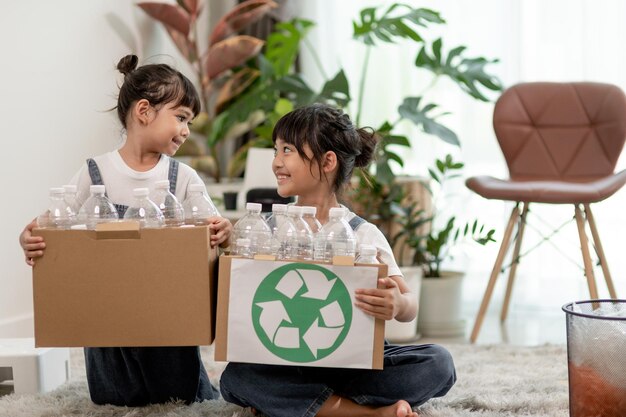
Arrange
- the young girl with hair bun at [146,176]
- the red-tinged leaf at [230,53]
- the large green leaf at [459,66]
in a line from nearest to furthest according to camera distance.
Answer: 1. the young girl with hair bun at [146,176]
2. the large green leaf at [459,66]
3. the red-tinged leaf at [230,53]

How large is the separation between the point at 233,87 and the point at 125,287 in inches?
92.5

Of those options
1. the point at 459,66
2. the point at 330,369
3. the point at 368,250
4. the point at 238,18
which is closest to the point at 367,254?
the point at 368,250

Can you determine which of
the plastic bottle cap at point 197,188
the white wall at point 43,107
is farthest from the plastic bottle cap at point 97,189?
the white wall at point 43,107

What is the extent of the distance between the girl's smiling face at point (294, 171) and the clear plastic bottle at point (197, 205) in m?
0.16

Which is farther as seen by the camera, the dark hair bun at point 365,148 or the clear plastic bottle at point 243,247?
the dark hair bun at point 365,148

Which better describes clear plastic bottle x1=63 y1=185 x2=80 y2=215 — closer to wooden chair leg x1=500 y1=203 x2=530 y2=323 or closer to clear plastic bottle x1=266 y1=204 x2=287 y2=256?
clear plastic bottle x1=266 y1=204 x2=287 y2=256

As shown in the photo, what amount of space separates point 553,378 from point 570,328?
0.63 metres

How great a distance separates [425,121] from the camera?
338 cm

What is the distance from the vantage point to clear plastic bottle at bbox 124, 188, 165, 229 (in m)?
1.82

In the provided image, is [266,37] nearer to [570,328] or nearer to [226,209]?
[226,209]

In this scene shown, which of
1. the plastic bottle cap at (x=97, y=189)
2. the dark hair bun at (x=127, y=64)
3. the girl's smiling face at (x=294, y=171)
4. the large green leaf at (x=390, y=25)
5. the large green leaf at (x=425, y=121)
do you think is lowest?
the plastic bottle cap at (x=97, y=189)

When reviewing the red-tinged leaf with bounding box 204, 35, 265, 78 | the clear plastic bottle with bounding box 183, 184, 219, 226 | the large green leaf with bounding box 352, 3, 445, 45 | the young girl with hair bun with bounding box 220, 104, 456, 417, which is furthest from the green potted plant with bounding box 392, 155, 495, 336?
the clear plastic bottle with bounding box 183, 184, 219, 226

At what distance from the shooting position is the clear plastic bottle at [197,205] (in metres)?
1.97

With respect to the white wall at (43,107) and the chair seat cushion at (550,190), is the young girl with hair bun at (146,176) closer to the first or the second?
the white wall at (43,107)
